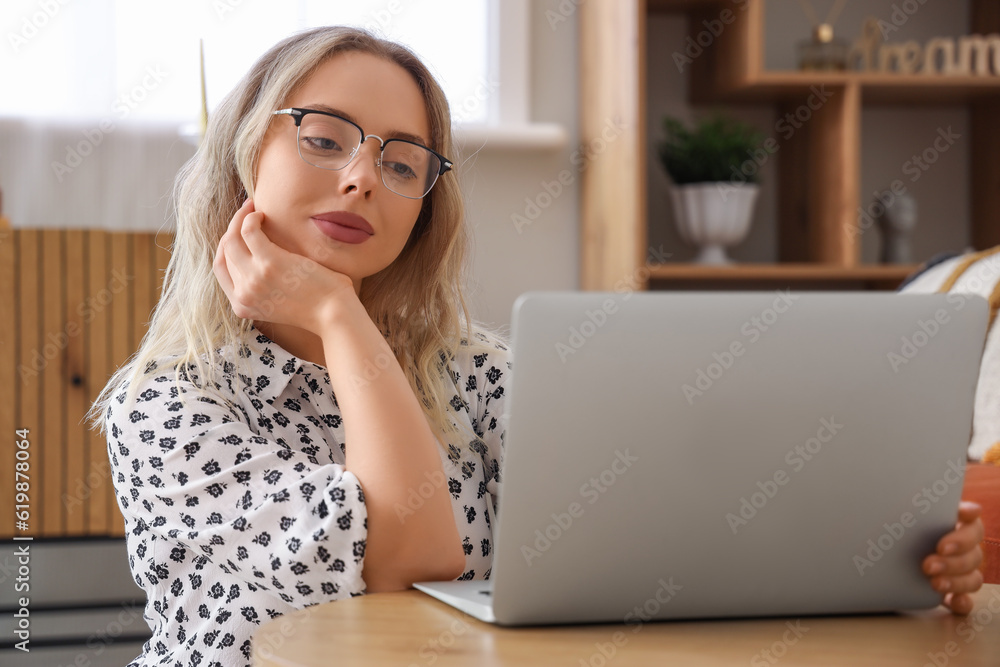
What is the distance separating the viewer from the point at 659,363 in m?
0.56

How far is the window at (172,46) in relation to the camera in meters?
2.23

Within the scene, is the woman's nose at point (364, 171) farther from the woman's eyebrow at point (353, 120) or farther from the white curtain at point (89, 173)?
the white curtain at point (89, 173)

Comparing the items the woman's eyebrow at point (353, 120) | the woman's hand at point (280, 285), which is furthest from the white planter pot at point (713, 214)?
the woman's hand at point (280, 285)

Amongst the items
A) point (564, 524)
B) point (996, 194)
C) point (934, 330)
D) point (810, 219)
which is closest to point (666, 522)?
point (564, 524)

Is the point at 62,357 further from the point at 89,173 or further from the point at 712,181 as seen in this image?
the point at 712,181

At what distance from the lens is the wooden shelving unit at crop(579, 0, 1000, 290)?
217 centimetres

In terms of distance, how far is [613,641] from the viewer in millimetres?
586

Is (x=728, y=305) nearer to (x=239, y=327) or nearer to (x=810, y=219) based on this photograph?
(x=239, y=327)

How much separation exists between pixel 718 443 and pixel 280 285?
0.47 meters

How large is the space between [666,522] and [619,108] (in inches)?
70.2

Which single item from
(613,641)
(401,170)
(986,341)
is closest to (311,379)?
(401,170)

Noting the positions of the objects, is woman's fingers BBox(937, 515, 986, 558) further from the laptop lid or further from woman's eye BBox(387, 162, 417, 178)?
woman's eye BBox(387, 162, 417, 178)

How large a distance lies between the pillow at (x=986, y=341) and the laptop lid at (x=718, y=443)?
86cm

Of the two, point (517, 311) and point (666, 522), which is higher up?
point (517, 311)
